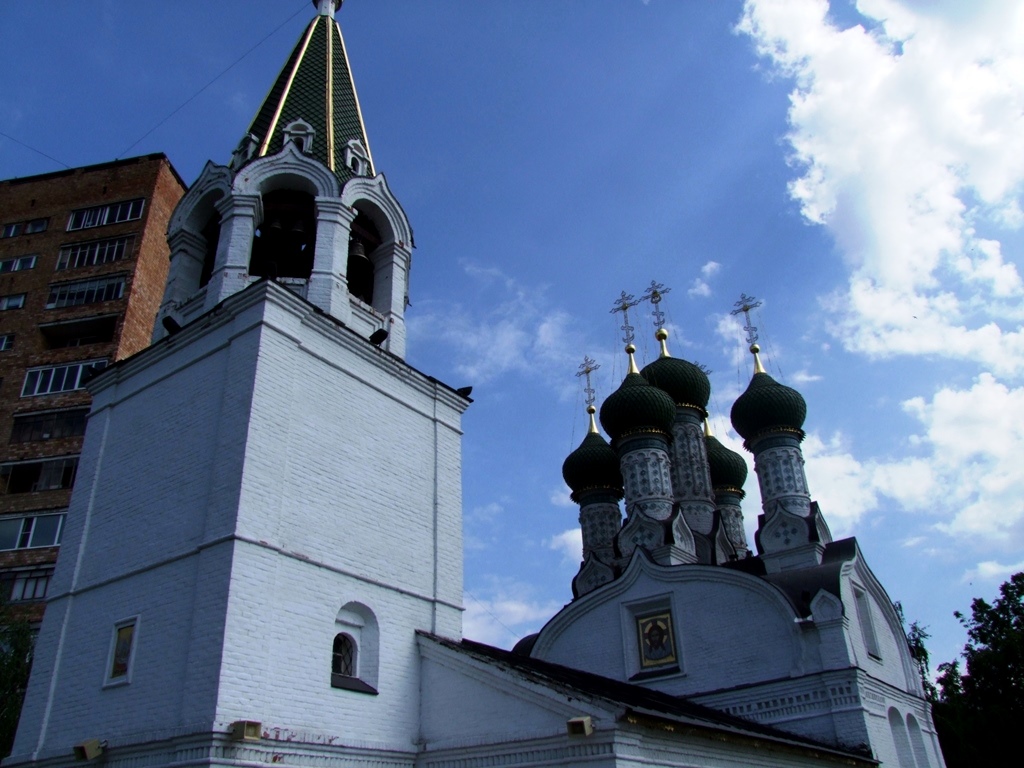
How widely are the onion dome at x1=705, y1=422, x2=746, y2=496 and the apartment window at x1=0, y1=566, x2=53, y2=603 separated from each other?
17299 mm

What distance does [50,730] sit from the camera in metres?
8.59

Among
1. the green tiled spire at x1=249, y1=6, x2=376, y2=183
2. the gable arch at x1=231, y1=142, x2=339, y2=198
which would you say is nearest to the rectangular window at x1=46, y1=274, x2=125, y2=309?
the green tiled spire at x1=249, y1=6, x2=376, y2=183

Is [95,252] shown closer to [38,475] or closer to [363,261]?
[38,475]

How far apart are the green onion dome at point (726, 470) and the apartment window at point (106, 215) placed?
18927mm

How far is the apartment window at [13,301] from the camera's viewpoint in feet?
83.2

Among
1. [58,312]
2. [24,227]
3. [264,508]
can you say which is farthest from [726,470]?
[24,227]

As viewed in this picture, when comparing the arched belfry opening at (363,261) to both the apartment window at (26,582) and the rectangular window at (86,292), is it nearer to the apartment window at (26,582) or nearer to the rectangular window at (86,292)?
the apartment window at (26,582)

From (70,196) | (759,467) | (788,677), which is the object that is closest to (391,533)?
(788,677)

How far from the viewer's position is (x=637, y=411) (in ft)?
68.3

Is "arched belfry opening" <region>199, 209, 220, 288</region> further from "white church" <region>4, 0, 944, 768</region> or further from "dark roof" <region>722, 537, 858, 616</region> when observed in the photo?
"dark roof" <region>722, 537, 858, 616</region>

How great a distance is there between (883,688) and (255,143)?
12984 millimetres

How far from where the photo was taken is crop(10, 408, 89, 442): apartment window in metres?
22.6

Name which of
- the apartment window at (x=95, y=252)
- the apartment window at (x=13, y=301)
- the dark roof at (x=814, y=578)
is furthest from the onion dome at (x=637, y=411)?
the apartment window at (x=13, y=301)

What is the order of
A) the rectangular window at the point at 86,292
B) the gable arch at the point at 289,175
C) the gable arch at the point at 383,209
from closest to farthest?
1. the gable arch at the point at 289,175
2. the gable arch at the point at 383,209
3. the rectangular window at the point at 86,292
